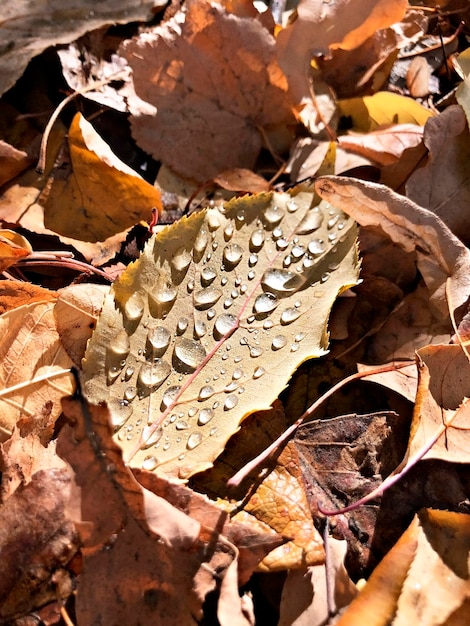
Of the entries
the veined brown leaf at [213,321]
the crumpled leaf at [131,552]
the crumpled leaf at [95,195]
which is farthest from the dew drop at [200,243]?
the crumpled leaf at [131,552]

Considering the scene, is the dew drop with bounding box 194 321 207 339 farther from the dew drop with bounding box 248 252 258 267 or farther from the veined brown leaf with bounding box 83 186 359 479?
the dew drop with bounding box 248 252 258 267

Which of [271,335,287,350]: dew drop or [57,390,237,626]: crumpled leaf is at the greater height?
[271,335,287,350]: dew drop

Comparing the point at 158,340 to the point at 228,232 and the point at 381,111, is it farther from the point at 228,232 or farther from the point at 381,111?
the point at 381,111

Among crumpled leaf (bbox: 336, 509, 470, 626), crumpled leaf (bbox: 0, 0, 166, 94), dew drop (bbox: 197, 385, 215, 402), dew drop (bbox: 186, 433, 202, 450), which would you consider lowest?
crumpled leaf (bbox: 336, 509, 470, 626)

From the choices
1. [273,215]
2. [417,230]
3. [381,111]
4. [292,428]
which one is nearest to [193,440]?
[292,428]

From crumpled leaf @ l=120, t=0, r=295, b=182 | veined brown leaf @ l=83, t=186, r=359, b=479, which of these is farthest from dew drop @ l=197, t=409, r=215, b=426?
crumpled leaf @ l=120, t=0, r=295, b=182

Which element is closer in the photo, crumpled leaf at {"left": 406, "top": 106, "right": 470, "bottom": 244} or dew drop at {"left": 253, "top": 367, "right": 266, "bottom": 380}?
dew drop at {"left": 253, "top": 367, "right": 266, "bottom": 380}

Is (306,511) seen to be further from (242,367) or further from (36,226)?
(36,226)

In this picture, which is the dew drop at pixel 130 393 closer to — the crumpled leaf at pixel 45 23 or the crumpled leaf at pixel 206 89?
the crumpled leaf at pixel 206 89
